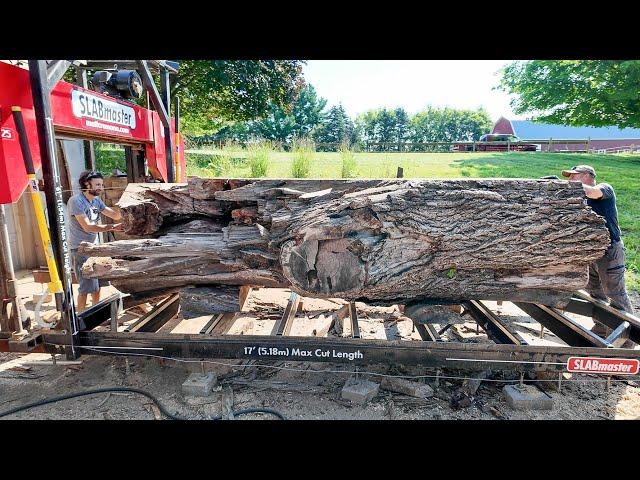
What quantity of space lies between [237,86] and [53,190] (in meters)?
12.1

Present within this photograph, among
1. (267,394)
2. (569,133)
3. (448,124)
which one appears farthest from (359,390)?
(448,124)

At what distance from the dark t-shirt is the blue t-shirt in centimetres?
527

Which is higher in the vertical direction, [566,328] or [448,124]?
[448,124]

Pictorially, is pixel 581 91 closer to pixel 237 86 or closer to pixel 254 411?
pixel 237 86

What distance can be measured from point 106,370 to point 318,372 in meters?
2.04

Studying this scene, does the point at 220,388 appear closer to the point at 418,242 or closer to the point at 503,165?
the point at 418,242

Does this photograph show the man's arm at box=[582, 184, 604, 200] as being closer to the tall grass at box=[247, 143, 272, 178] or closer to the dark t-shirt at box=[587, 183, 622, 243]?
the dark t-shirt at box=[587, 183, 622, 243]

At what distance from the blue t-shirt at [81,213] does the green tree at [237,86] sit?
390 inches

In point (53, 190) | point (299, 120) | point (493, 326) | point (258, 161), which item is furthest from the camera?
point (299, 120)

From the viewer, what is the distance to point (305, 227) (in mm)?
3076

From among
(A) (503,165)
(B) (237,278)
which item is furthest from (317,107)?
(B) (237,278)

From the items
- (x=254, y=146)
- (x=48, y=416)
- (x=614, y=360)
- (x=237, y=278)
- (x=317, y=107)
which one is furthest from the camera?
(x=317, y=107)

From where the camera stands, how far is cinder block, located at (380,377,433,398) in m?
3.31

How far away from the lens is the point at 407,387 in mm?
3346
